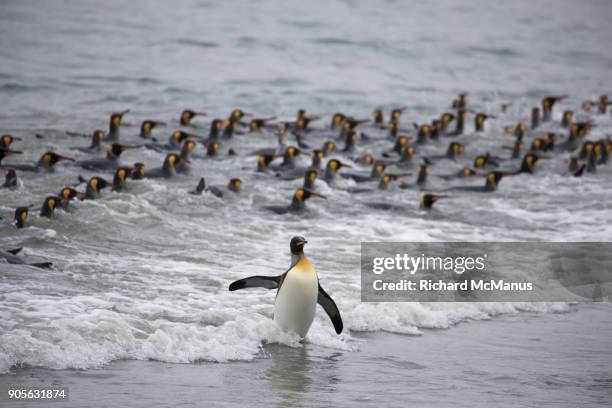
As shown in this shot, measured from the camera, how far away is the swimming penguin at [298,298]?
7066 mm

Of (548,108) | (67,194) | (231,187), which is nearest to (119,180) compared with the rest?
(67,194)

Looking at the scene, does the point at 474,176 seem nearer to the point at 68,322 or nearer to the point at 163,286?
the point at 163,286

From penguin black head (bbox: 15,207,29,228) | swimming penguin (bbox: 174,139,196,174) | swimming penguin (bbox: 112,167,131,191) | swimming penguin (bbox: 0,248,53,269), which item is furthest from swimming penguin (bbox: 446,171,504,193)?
swimming penguin (bbox: 0,248,53,269)

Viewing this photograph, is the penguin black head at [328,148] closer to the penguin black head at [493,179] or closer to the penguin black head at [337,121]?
the penguin black head at [337,121]

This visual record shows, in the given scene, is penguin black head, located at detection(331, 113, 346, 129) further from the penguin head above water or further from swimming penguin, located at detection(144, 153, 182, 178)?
swimming penguin, located at detection(144, 153, 182, 178)

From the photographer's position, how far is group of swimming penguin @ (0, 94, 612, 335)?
41.8 ft

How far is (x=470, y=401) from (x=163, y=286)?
3.25 m

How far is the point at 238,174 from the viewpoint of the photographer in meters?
15.0

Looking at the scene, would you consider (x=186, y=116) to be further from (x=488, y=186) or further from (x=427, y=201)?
(x=427, y=201)

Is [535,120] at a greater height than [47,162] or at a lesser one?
greater

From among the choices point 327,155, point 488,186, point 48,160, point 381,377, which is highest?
point 48,160

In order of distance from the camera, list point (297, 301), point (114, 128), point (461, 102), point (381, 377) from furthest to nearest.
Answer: point (461, 102) < point (114, 128) < point (297, 301) < point (381, 377)

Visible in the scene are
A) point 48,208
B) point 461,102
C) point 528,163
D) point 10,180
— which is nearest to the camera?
point 48,208

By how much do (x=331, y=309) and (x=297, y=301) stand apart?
31 cm
